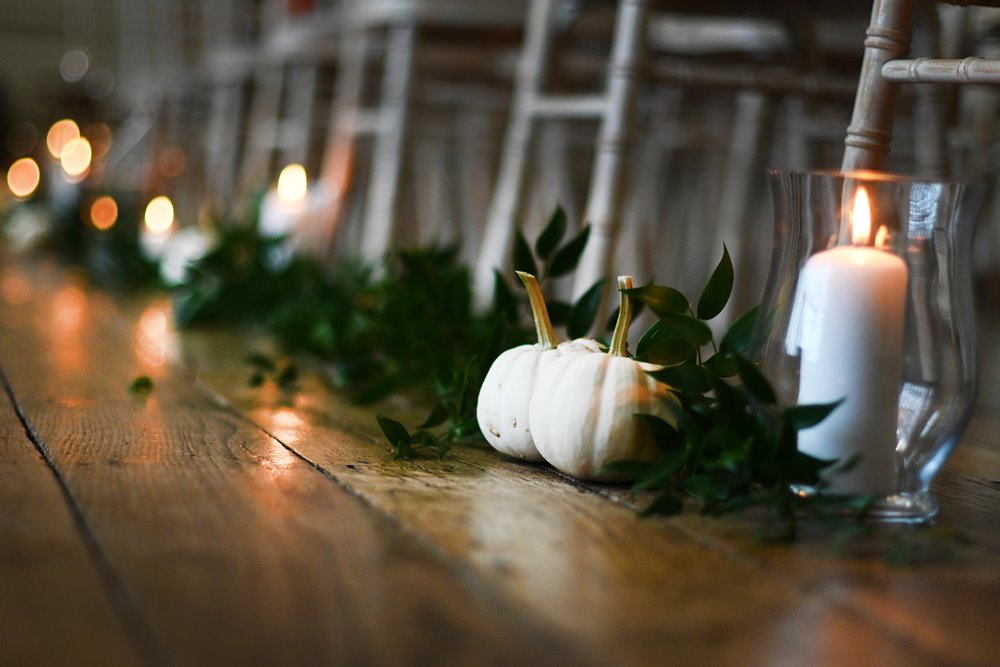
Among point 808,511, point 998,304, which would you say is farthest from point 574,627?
point 998,304

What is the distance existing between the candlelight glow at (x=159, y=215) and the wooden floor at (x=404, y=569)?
1.47 m

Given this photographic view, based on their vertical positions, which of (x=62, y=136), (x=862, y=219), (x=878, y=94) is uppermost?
(x=62, y=136)

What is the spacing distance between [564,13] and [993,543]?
1114 millimetres

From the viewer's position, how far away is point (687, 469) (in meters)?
0.77

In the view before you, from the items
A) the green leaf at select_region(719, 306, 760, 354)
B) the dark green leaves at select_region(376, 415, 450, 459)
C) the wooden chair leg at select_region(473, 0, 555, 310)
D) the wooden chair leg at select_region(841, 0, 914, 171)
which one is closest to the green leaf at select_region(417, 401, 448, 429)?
the dark green leaves at select_region(376, 415, 450, 459)

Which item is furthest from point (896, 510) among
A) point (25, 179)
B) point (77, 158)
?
point (25, 179)

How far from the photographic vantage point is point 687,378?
0.72 m

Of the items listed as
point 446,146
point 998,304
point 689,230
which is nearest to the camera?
point 998,304

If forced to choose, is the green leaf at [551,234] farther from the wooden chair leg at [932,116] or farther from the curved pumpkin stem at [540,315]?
the wooden chair leg at [932,116]

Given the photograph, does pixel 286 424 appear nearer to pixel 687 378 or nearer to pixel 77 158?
pixel 687 378

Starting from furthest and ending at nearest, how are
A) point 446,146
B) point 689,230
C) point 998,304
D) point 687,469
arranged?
point 689,230 → point 446,146 → point 998,304 → point 687,469

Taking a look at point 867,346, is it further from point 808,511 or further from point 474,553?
point 474,553

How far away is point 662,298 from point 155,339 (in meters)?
1.03

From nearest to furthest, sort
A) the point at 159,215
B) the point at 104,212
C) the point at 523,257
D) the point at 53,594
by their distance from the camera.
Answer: the point at 53,594 → the point at 523,257 → the point at 159,215 → the point at 104,212
